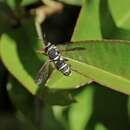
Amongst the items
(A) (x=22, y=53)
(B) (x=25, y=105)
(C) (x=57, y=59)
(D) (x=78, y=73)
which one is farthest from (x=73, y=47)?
(B) (x=25, y=105)

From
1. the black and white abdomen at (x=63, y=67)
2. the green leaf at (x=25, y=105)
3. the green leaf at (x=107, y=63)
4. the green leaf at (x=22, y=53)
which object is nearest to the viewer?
the green leaf at (x=107, y=63)

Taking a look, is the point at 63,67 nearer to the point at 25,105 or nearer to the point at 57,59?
the point at 57,59

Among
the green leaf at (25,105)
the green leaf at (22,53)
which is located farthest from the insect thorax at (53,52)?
the green leaf at (25,105)

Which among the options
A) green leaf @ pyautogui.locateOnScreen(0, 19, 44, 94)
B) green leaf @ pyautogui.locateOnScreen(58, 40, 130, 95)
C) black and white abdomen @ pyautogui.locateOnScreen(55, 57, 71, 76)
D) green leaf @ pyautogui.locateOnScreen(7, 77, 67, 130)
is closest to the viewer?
green leaf @ pyautogui.locateOnScreen(58, 40, 130, 95)

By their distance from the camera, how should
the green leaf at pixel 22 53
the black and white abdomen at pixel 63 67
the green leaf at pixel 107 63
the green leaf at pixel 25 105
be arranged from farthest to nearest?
the green leaf at pixel 25 105
the green leaf at pixel 22 53
the black and white abdomen at pixel 63 67
the green leaf at pixel 107 63

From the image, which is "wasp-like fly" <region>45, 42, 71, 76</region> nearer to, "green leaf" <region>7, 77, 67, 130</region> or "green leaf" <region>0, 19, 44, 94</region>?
"green leaf" <region>0, 19, 44, 94</region>

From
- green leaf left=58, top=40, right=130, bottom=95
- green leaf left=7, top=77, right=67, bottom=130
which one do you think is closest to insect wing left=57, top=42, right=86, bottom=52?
green leaf left=58, top=40, right=130, bottom=95

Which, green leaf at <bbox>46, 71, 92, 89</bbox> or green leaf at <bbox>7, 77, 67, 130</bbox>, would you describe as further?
green leaf at <bbox>7, 77, 67, 130</bbox>

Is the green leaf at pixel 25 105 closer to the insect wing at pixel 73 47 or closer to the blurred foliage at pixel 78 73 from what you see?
the blurred foliage at pixel 78 73
